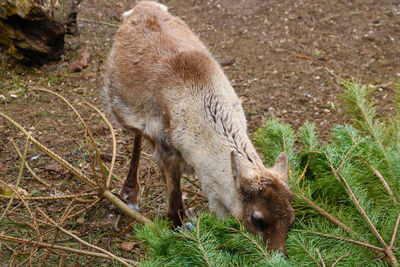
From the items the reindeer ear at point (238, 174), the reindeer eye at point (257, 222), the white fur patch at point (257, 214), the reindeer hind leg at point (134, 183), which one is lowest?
the reindeer hind leg at point (134, 183)

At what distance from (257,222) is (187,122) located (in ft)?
3.85

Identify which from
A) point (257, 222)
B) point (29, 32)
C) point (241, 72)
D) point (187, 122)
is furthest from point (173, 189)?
point (29, 32)

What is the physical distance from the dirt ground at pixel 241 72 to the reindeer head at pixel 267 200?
65.0 inches

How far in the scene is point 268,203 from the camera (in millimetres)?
3330

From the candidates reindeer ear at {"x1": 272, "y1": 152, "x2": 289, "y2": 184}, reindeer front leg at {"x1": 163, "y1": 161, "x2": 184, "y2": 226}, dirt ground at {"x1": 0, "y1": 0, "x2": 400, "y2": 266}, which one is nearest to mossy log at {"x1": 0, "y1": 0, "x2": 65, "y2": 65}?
dirt ground at {"x1": 0, "y1": 0, "x2": 400, "y2": 266}

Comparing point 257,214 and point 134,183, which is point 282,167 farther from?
point 134,183

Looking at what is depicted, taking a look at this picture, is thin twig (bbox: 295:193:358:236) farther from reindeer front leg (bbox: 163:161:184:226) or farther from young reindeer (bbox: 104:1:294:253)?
reindeer front leg (bbox: 163:161:184:226)

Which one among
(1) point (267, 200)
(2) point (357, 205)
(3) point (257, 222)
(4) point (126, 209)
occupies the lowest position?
(4) point (126, 209)

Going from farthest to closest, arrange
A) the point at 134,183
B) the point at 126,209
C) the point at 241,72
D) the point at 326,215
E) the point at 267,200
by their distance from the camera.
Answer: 1. the point at 241,72
2. the point at 134,183
3. the point at 126,209
4. the point at 267,200
5. the point at 326,215

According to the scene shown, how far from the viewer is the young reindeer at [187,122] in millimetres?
3443

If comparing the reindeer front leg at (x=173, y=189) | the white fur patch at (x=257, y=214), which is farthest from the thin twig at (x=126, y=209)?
the white fur patch at (x=257, y=214)

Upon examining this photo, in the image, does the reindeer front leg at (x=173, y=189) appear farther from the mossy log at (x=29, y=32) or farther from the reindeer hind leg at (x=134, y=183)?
the mossy log at (x=29, y=32)

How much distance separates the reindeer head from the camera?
3221 mm

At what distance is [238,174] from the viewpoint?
3.52 meters
